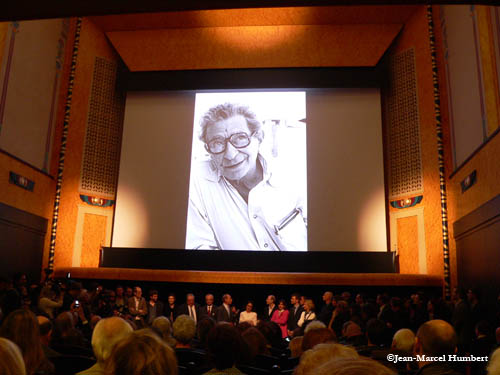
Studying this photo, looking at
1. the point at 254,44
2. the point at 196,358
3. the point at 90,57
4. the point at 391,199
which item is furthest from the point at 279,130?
the point at 196,358

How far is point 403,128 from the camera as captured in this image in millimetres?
12242

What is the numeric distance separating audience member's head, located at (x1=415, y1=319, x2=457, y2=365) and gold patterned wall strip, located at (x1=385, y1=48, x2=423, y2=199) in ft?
30.7

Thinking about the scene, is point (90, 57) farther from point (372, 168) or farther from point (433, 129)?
point (433, 129)

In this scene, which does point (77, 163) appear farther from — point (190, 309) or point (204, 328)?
→ point (204, 328)

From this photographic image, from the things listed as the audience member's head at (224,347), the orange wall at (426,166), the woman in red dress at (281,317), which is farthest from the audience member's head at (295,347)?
the orange wall at (426,166)

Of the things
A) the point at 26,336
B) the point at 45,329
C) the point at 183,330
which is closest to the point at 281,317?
the point at 183,330

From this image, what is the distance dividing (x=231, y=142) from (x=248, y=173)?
3.17ft

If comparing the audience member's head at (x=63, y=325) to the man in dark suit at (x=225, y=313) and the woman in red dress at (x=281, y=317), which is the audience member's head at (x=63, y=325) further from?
the woman in red dress at (x=281, y=317)

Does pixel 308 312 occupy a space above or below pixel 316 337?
below

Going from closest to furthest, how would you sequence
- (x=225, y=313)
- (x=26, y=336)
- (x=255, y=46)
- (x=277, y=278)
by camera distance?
1. (x=26, y=336)
2. (x=225, y=313)
3. (x=277, y=278)
4. (x=255, y=46)

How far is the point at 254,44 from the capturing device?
1290 centimetres

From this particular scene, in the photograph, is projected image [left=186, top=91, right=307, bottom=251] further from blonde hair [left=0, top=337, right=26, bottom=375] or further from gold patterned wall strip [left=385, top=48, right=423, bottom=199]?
blonde hair [left=0, top=337, right=26, bottom=375]

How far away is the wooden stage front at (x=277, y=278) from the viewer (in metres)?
10.2

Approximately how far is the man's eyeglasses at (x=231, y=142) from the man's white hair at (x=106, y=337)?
10.2m
